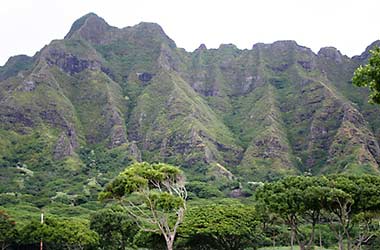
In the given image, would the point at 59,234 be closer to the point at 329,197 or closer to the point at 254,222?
the point at 254,222

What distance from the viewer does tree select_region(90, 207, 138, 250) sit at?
245ft

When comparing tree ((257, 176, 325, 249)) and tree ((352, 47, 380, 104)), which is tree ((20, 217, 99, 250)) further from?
tree ((352, 47, 380, 104))

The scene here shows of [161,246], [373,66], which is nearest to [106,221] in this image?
[161,246]

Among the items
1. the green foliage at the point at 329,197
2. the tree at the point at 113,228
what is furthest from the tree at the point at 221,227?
the tree at the point at 113,228

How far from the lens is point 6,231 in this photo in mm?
77438

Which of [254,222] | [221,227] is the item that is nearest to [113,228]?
[254,222]

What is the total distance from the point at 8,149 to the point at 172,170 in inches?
6880

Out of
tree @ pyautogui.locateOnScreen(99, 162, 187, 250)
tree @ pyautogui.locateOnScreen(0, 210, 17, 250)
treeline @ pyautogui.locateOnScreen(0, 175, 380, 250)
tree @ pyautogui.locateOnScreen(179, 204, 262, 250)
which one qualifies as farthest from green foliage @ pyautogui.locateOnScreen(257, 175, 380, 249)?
tree @ pyautogui.locateOnScreen(0, 210, 17, 250)

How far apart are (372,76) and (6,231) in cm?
7398

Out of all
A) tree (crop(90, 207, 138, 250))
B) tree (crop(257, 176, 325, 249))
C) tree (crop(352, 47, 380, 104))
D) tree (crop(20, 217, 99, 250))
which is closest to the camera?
tree (crop(352, 47, 380, 104))

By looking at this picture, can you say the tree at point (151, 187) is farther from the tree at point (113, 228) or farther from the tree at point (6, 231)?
the tree at point (6, 231)

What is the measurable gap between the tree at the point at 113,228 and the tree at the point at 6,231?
1281cm

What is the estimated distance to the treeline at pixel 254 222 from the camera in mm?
38500

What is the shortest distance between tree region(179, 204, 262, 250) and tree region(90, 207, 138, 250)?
20.6 m
